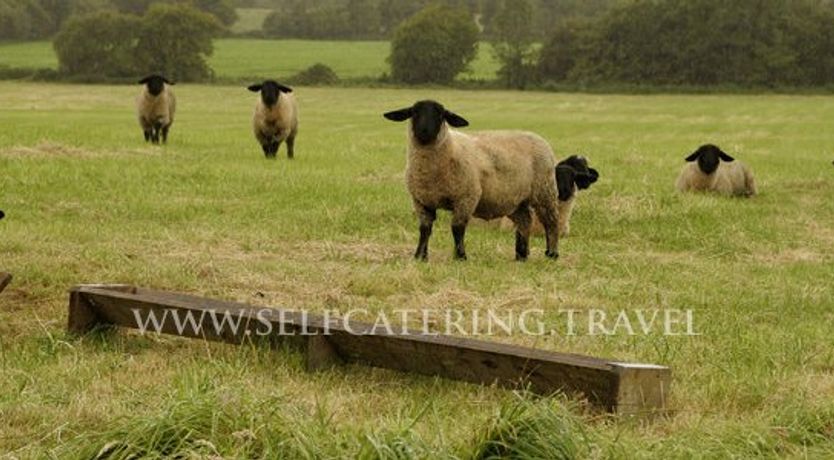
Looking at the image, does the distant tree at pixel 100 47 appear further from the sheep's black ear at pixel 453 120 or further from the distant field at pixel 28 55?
the sheep's black ear at pixel 453 120

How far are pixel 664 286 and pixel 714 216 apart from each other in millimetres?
5780

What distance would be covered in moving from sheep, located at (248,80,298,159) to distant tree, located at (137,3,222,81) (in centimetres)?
6937

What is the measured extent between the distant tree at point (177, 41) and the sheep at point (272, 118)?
228ft

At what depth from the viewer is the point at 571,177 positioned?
14.9 m

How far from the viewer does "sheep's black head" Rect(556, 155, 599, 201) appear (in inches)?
583

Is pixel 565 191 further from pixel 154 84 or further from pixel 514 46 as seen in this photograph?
pixel 514 46

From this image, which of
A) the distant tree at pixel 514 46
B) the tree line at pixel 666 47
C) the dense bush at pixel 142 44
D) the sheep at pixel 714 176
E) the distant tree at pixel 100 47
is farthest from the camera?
the distant tree at pixel 514 46

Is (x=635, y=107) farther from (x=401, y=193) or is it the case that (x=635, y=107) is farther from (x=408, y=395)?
(x=408, y=395)

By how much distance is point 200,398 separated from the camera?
5082 mm

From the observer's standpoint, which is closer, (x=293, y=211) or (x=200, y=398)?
(x=200, y=398)

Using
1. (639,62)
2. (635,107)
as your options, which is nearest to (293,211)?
(635,107)

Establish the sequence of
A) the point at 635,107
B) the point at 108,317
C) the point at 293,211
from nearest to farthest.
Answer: the point at 108,317, the point at 293,211, the point at 635,107

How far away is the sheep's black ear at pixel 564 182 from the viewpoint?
48.5ft

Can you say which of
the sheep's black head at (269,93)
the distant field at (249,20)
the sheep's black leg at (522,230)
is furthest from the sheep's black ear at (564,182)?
the distant field at (249,20)
